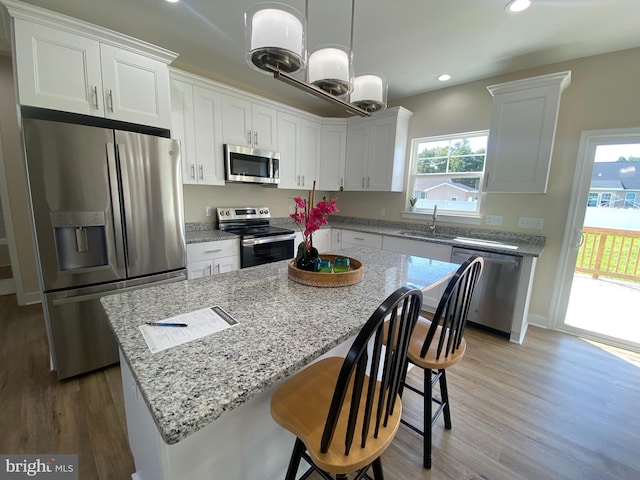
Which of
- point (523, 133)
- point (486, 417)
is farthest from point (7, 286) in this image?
point (523, 133)

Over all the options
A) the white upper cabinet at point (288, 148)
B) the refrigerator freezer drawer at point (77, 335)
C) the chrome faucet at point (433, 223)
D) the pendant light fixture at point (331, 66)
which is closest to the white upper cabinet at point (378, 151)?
the chrome faucet at point (433, 223)

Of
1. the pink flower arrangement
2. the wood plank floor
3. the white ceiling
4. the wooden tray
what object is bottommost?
the wood plank floor

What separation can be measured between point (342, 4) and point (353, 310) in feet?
7.16

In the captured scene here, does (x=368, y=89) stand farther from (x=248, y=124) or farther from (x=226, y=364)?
(x=248, y=124)

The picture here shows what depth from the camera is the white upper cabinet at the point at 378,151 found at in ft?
12.1

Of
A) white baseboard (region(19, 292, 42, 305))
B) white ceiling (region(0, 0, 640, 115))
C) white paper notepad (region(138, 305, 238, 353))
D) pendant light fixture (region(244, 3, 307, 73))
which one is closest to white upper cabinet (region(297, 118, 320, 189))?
white ceiling (region(0, 0, 640, 115))

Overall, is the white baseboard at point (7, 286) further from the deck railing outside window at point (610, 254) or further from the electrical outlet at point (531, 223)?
the deck railing outside window at point (610, 254)

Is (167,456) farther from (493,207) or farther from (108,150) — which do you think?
(493,207)

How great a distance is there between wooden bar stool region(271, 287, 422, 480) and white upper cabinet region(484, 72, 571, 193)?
2.58m

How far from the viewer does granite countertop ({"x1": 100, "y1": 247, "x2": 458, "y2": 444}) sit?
0.65 meters

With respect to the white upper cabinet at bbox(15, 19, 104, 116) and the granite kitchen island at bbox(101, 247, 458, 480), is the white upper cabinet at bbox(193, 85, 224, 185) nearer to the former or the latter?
the white upper cabinet at bbox(15, 19, 104, 116)

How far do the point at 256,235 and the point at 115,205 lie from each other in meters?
1.35

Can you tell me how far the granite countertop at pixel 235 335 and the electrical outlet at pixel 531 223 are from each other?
2003 millimetres

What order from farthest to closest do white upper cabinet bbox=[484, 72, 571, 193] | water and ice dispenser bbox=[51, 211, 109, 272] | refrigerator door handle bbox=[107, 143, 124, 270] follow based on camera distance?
white upper cabinet bbox=[484, 72, 571, 193] < refrigerator door handle bbox=[107, 143, 124, 270] < water and ice dispenser bbox=[51, 211, 109, 272]
